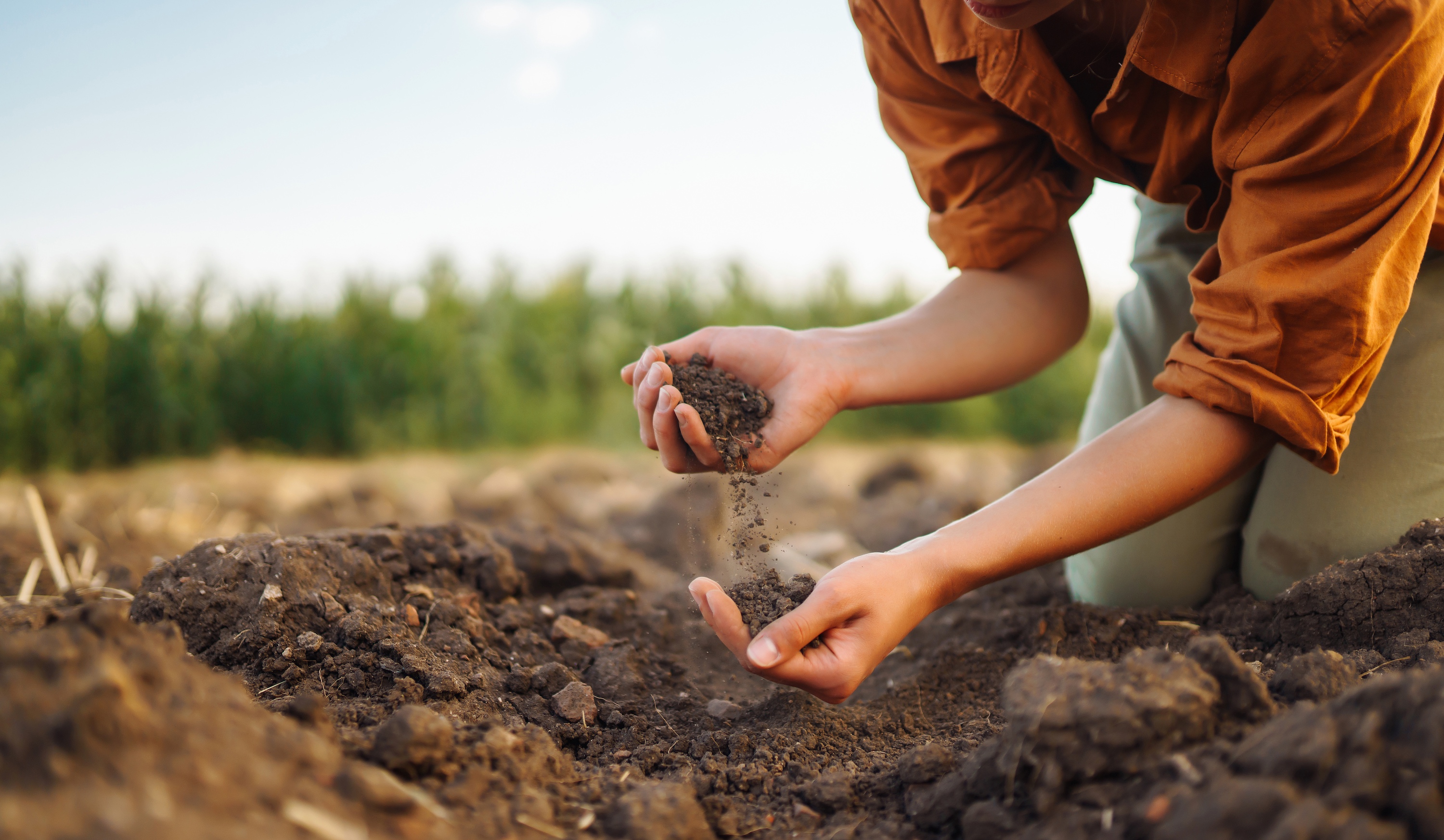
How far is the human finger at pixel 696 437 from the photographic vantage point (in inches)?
59.5

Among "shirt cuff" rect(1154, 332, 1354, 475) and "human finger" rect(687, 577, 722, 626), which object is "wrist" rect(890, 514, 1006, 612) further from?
"shirt cuff" rect(1154, 332, 1354, 475)

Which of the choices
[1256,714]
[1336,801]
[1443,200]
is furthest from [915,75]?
[1336,801]

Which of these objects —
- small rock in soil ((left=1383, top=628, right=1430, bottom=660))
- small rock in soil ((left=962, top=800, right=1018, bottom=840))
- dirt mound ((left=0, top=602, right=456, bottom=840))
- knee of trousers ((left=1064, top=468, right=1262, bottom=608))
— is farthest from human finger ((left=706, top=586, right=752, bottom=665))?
knee of trousers ((left=1064, top=468, right=1262, bottom=608))

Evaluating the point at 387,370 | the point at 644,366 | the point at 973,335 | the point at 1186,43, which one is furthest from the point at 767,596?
the point at 387,370

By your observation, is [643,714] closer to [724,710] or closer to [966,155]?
[724,710]

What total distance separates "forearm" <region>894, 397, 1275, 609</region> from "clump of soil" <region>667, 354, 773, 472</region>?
1.23 feet

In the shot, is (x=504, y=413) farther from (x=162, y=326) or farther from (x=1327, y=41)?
(x=1327, y=41)

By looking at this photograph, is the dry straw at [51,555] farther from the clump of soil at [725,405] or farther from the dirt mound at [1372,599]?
the dirt mound at [1372,599]

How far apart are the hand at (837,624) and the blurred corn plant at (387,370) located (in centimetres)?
395

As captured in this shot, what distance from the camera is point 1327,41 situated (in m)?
1.23

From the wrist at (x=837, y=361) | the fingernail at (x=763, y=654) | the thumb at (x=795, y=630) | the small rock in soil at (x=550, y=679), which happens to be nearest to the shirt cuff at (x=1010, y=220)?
the wrist at (x=837, y=361)

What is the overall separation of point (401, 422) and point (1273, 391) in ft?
14.7

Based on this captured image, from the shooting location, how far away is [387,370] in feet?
16.2

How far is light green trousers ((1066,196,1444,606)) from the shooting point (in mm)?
1764
